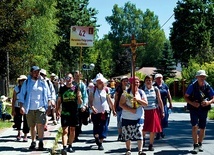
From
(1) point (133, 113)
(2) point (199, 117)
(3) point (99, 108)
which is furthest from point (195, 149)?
(3) point (99, 108)

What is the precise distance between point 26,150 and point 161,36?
9407 centimetres

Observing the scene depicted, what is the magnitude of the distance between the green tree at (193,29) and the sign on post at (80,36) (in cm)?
4555

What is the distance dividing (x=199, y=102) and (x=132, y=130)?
1.85m

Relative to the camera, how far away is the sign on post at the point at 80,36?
11398 mm

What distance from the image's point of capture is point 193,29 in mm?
58125

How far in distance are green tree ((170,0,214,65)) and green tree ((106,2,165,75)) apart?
1344 inches

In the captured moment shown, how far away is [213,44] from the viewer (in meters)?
59.1

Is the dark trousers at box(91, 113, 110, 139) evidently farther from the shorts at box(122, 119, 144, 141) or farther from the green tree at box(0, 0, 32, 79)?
the green tree at box(0, 0, 32, 79)

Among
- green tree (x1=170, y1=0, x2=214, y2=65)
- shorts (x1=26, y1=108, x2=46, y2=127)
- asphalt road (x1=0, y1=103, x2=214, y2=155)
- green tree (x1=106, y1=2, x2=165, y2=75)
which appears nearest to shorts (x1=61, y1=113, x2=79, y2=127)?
asphalt road (x1=0, y1=103, x2=214, y2=155)

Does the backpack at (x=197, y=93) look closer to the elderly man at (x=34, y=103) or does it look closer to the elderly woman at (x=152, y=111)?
the elderly woman at (x=152, y=111)

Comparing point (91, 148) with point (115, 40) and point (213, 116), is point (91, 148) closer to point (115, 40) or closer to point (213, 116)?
point (213, 116)

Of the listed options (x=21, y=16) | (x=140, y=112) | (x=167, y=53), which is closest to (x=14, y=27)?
(x=21, y=16)

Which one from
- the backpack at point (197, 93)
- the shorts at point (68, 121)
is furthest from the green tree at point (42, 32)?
the backpack at point (197, 93)

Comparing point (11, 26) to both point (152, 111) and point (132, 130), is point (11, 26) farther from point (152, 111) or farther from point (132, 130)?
point (132, 130)
